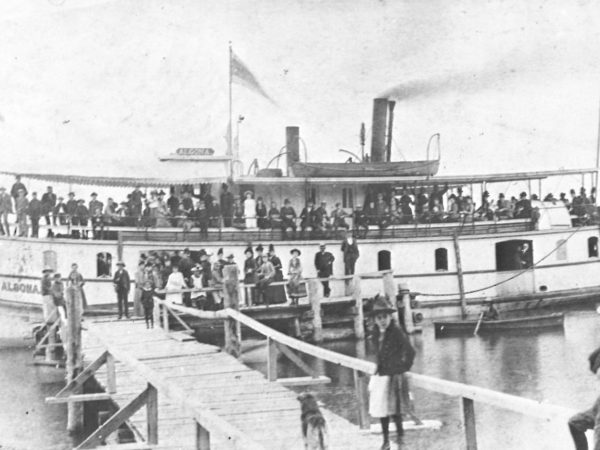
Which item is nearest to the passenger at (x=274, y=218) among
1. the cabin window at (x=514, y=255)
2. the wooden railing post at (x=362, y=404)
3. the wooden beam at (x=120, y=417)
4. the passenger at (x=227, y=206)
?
the passenger at (x=227, y=206)

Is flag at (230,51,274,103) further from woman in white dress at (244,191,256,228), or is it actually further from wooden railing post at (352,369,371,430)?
wooden railing post at (352,369,371,430)

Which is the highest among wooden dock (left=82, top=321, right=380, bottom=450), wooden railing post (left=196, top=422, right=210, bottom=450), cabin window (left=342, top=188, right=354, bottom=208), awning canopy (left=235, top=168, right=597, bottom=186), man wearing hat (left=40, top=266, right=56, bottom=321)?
awning canopy (left=235, top=168, right=597, bottom=186)

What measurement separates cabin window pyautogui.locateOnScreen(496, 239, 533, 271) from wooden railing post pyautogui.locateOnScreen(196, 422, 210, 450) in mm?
24380

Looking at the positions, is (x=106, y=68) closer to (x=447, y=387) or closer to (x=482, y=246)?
(x=482, y=246)

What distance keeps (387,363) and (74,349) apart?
8706 mm

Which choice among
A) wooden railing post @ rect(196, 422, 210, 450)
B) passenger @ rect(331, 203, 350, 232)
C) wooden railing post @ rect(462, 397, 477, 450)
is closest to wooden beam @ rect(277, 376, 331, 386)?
wooden railing post @ rect(462, 397, 477, 450)

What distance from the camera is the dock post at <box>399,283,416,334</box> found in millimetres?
26938

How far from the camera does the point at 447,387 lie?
8.21m

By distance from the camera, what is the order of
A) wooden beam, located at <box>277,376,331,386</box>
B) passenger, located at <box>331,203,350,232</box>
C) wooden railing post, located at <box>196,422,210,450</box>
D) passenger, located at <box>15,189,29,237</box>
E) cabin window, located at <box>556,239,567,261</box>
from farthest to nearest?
cabin window, located at <box>556,239,567,261</box>
passenger, located at <box>331,203,350,232</box>
passenger, located at <box>15,189,29,237</box>
wooden beam, located at <box>277,376,331,386</box>
wooden railing post, located at <box>196,422,210,450</box>

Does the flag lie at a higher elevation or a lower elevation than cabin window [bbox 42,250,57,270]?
higher

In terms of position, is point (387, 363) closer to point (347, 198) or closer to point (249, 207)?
point (249, 207)

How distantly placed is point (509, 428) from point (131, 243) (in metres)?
14.2

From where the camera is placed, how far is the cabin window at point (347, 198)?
30594mm

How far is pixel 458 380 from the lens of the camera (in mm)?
21172
